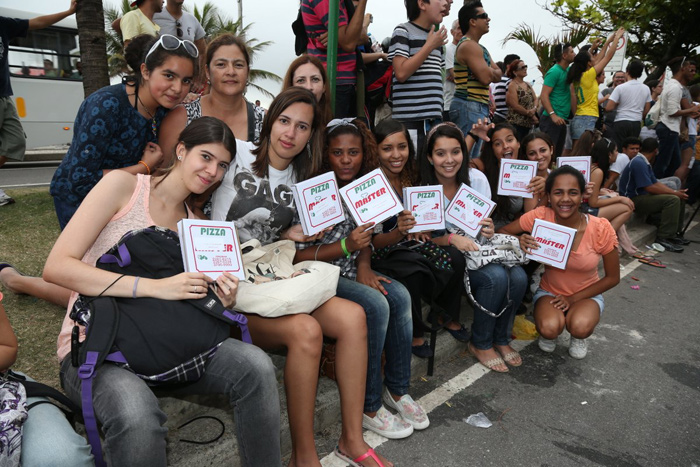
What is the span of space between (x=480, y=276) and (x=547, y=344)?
3.08ft

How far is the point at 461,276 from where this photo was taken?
125 inches

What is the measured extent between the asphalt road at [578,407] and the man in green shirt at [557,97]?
3473 mm

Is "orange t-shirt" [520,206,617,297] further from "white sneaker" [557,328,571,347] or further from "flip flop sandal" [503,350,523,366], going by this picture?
"flip flop sandal" [503,350,523,366]

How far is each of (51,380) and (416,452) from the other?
1.91 m

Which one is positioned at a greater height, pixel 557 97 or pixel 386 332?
pixel 557 97

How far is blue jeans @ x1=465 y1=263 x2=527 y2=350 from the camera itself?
332 cm

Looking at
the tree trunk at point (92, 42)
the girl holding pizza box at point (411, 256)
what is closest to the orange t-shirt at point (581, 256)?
the girl holding pizza box at point (411, 256)

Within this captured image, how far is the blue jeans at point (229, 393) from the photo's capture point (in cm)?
164

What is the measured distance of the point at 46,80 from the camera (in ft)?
37.4

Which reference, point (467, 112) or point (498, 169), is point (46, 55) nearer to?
point (467, 112)

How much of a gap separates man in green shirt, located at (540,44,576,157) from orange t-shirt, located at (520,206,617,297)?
3508 mm

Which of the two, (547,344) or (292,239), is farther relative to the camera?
(547,344)

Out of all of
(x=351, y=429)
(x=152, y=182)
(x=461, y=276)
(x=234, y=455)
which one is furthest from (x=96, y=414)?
(x=461, y=276)

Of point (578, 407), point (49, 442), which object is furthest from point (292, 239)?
point (578, 407)
